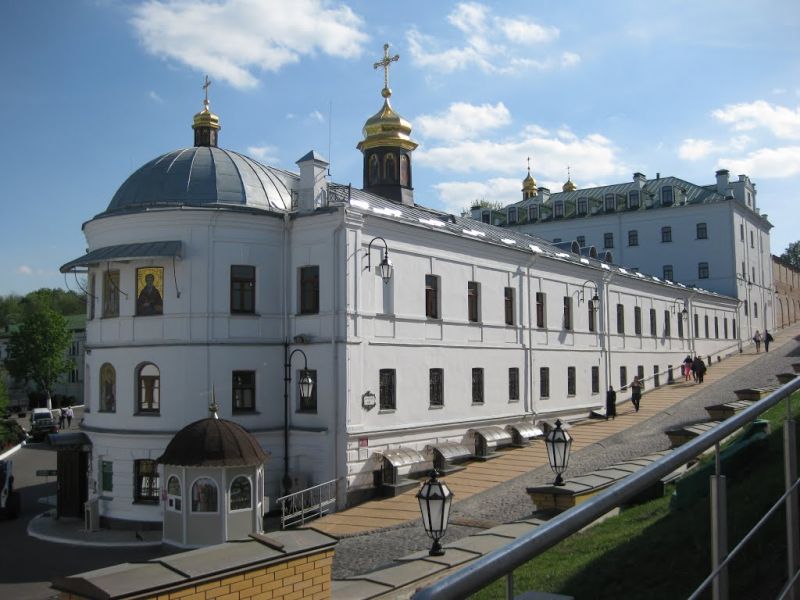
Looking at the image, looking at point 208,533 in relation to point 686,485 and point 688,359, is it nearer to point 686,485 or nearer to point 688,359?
point 686,485

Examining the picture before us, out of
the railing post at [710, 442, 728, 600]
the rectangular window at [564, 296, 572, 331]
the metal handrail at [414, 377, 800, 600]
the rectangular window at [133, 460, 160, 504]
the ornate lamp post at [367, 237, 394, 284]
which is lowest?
the rectangular window at [133, 460, 160, 504]

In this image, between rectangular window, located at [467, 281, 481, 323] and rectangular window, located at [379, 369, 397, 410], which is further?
rectangular window, located at [467, 281, 481, 323]

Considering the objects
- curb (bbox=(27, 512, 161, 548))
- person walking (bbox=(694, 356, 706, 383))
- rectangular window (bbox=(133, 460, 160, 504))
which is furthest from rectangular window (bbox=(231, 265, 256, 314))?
person walking (bbox=(694, 356, 706, 383))

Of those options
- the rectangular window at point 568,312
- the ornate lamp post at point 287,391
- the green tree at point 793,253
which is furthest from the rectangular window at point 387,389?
the green tree at point 793,253

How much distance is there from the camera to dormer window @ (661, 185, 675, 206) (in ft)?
197

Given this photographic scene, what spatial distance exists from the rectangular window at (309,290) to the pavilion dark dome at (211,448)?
5430mm

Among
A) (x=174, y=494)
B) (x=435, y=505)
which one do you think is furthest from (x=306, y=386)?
(x=435, y=505)

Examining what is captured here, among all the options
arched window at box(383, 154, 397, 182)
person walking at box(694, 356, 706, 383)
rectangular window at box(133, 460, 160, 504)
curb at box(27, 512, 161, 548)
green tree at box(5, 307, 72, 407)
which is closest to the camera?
curb at box(27, 512, 161, 548)

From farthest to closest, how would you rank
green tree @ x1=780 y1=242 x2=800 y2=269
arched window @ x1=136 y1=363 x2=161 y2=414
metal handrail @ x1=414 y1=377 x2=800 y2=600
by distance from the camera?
green tree @ x1=780 y1=242 x2=800 y2=269 → arched window @ x1=136 y1=363 x2=161 y2=414 → metal handrail @ x1=414 y1=377 x2=800 y2=600

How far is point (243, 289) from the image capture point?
24359 millimetres

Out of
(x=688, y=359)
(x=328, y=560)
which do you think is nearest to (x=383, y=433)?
(x=328, y=560)

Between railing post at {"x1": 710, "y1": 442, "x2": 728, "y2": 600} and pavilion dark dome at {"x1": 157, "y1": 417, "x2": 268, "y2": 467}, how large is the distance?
17.4m

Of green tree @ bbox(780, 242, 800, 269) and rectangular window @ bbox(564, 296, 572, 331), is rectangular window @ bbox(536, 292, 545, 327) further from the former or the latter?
green tree @ bbox(780, 242, 800, 269)

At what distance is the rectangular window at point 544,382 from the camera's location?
32.6 meters
